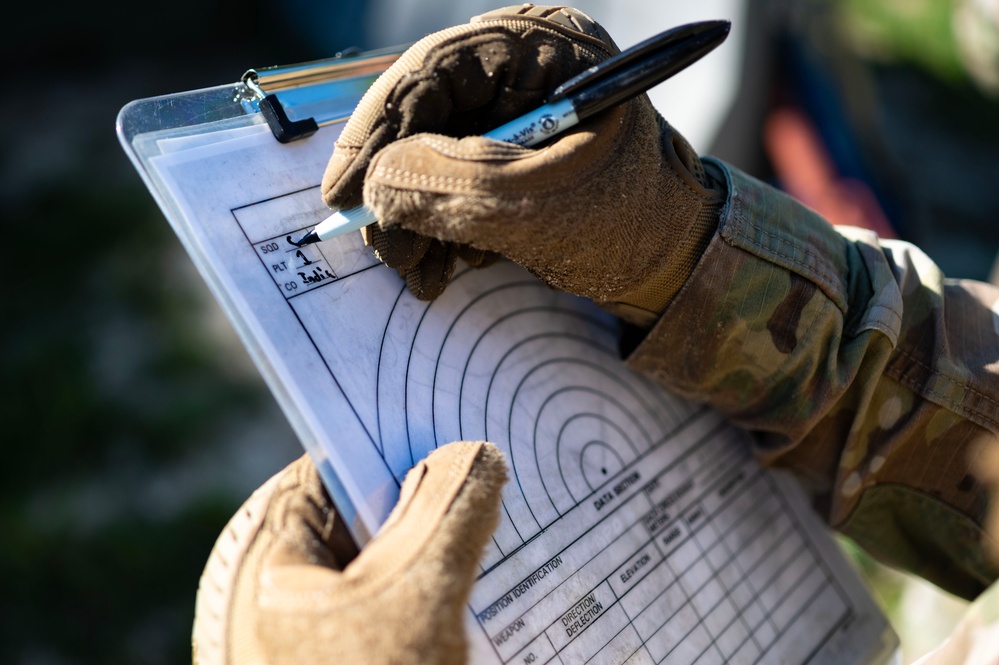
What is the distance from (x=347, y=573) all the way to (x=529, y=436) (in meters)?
0.34

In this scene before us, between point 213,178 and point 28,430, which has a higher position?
point 28,430

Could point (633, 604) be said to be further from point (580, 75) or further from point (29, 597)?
point (29, 597)

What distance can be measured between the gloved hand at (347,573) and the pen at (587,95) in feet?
0.89

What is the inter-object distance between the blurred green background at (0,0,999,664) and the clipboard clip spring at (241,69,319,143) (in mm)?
1271

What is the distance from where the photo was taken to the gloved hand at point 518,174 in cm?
74

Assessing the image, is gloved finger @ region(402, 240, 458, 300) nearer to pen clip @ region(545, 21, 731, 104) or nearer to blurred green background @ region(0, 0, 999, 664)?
pen clip @ region(545, 21, 731, 104)

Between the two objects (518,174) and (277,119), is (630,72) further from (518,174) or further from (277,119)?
(277,119)

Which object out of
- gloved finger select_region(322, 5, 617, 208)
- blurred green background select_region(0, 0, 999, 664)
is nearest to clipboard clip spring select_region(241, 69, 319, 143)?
gloved finger select_region(322, 5, 617, 208)

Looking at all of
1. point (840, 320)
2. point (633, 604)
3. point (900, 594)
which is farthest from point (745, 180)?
point (900, 594)

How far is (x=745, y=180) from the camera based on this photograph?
0.96 m

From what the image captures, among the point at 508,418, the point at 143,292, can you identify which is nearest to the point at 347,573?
the point at 508,418

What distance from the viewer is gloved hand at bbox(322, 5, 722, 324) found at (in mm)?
745

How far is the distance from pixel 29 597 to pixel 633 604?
62.3 inches

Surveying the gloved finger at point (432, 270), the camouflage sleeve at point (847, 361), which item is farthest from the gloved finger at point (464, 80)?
the camouflage sleeve at point (847, 361)
